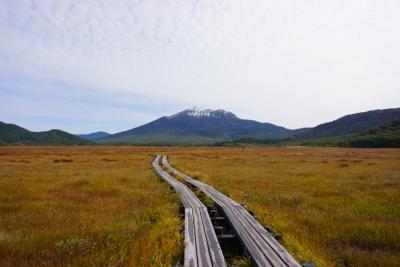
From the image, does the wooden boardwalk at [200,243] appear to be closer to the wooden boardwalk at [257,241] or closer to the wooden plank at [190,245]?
the wooden plank at [190,245]

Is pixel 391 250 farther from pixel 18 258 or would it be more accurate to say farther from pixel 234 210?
pixel 18 258

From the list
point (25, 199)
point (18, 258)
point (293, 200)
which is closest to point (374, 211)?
point (293, 200)

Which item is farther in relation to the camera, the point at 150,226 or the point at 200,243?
the point at 150,226

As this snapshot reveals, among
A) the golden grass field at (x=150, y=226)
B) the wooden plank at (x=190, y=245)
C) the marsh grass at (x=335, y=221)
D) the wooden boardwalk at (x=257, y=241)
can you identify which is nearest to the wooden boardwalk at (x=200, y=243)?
the wooden plank at (x=190, y=245)

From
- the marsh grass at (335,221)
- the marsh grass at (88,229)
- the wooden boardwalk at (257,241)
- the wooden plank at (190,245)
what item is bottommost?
the marsh grass at (335,221)

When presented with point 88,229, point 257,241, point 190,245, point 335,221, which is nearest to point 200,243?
point 190,245

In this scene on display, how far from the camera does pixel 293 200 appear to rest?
15.8 meters

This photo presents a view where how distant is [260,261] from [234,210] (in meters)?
5.06

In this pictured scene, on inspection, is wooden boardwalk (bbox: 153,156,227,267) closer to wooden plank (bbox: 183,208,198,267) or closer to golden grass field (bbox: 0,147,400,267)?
wooden plank (bbox: 183,208,198,267)

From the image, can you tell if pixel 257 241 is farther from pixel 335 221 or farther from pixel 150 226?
pixel 335 221

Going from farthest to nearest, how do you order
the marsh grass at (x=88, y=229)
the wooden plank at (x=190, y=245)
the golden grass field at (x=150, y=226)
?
the golden grass field at (x=150, y=226) < the marsh grass at (x=88, y=229) < the wooden plank at (x=190, y=245)

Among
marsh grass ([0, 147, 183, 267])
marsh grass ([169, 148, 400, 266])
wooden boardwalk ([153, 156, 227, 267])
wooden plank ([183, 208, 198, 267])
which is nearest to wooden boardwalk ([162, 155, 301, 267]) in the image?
marsh grass ([169, 148, 400, 266])

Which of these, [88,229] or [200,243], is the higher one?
[200,243]

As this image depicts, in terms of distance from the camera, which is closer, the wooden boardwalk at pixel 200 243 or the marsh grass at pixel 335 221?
the wooden boardwalk at pixel 200 243
